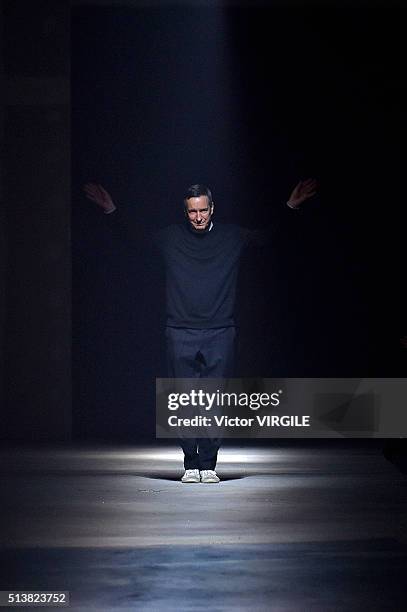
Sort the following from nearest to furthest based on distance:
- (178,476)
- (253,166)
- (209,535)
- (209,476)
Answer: (209,535) → (209,476) → (178,476) → (253,166)

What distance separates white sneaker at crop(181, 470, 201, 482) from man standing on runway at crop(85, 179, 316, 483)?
0.06 meters

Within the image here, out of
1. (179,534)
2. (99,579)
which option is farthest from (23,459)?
(99,579)

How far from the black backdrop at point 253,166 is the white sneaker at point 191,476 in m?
4.72

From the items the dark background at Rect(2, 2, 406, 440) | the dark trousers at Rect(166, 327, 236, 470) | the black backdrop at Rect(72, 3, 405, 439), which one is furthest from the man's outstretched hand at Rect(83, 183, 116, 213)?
the black backdrop at Rect(72, 3, 405, 439)

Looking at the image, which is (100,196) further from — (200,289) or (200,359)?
(200,359)

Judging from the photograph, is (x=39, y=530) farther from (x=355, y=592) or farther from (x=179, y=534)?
(x=355, y=592)

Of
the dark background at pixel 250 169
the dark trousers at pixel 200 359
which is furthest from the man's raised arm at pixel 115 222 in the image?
the dark background at pixel 250 169

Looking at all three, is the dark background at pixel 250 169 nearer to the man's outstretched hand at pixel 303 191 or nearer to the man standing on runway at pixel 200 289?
the man standing on runway at pixel 200 289

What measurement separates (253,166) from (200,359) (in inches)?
192

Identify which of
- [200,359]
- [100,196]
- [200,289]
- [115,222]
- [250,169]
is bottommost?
[200,359]

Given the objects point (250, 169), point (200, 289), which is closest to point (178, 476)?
point (200, 289)

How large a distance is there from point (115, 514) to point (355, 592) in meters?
2.38

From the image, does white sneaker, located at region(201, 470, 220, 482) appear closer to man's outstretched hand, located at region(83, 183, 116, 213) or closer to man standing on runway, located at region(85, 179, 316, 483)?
man standing on runway, located at region(85, 179, 316, 483)

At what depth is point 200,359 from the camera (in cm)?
907
